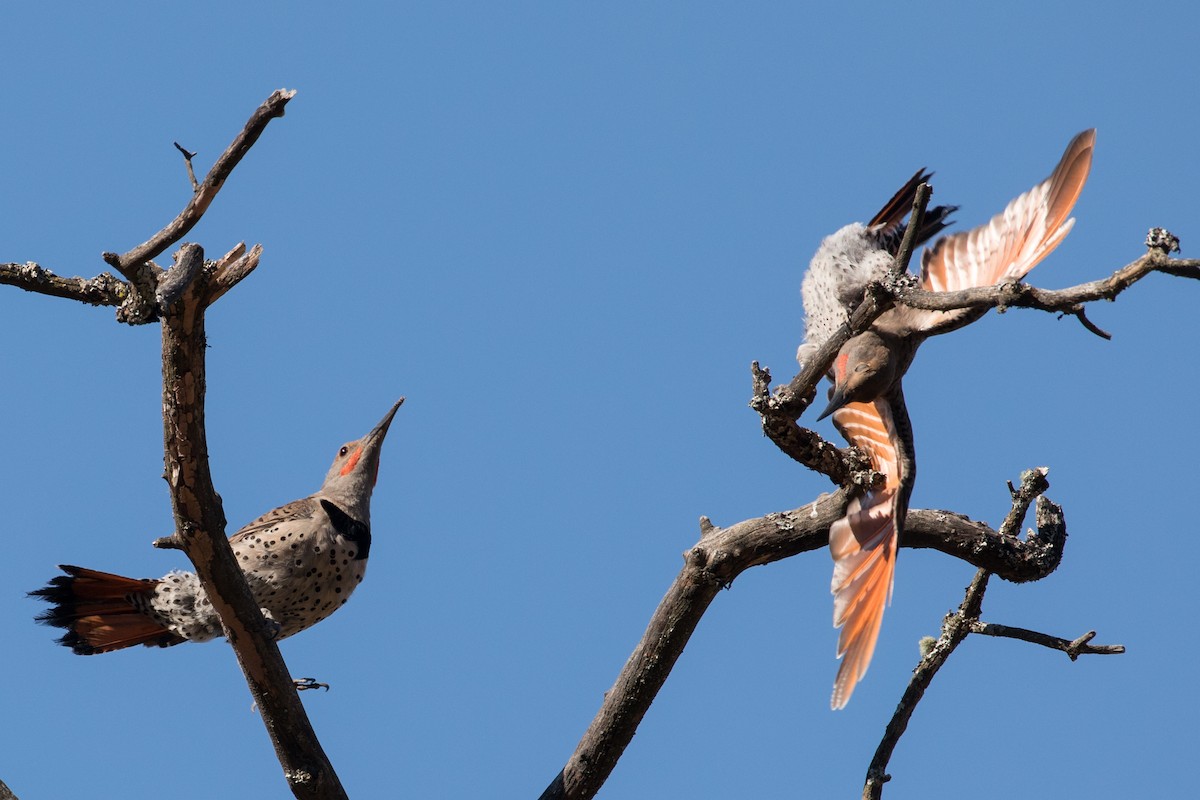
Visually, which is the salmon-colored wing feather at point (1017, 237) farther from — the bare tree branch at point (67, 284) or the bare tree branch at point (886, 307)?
the bare tree branch at point (67, 284)

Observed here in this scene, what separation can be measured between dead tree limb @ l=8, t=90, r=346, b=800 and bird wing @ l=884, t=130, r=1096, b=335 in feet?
9.04

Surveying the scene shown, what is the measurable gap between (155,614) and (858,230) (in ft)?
11.7

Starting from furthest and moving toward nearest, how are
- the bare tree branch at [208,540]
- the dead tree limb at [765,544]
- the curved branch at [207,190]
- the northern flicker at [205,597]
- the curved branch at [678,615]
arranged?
the northern flicker at [205,597] → the curved branch at [678,615] → the dead tree limb at [765,544] → the bare tree branch at [208,540] → the curved branch at [207,190]

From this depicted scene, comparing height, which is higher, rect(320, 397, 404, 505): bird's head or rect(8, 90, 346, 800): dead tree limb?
rect(320, 397, 404, 505): bird's head

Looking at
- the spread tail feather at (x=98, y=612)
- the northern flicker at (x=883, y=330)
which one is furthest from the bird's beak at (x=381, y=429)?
the northern flicker at (x=883, y=330)

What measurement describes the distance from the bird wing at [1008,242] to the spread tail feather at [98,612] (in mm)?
3476

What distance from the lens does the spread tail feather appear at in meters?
5.26

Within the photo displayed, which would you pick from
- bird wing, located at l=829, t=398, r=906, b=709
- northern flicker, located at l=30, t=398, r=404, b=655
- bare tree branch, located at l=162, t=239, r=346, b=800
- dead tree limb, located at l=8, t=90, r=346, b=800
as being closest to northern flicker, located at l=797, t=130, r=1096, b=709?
bird wing, located at l=829, t=398, r=906, b=709

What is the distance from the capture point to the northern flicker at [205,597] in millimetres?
5250

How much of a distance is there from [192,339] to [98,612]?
2.36 meters

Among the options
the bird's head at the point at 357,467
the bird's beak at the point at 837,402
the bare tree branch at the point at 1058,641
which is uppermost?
the bird's head at the point at 357,467

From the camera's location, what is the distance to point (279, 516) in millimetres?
5570

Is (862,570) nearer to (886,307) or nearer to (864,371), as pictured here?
(864,371)

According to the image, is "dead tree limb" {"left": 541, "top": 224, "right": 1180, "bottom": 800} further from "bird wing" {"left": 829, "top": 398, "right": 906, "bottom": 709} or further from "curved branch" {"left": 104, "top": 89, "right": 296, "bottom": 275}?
→ "curved branch" {"left": 104, "top": 89, "right": 296, "bottom": 275}
